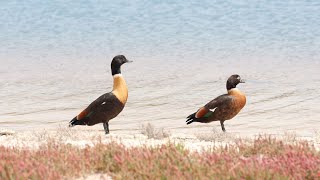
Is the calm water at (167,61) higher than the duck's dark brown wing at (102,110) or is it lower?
lower

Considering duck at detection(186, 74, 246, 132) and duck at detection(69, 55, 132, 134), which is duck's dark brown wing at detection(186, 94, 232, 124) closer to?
duck at detection(186, 74, 246, 132)

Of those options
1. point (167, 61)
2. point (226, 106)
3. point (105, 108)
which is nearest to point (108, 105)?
point (105, 108)

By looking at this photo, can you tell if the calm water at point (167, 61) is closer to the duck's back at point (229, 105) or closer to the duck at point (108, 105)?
the duck's back at point (229, 105)

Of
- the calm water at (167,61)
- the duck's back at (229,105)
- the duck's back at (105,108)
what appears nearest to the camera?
the duck's back at (105,108)

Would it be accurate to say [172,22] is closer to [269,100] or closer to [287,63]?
[287,63]

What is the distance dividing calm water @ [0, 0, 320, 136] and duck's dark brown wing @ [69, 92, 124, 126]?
2.93 m

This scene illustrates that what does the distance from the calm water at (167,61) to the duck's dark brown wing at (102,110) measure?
2.93 m

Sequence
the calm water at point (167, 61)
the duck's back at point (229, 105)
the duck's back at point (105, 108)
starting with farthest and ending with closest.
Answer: the calm water at point (167, 61) → the duck's back at point (229, 105) → the duck's back at point (105, 108)

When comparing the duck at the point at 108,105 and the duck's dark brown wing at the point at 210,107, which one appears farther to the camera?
the duck's dark brown wing at the point at 210,107

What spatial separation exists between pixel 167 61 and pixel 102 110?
13.9m

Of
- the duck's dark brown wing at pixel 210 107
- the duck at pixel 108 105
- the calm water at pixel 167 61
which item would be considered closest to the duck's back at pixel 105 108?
the duck at pixel 108 105

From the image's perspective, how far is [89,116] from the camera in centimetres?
1428

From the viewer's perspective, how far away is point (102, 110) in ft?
45.9

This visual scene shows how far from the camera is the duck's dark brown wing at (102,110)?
13844 millimetres
